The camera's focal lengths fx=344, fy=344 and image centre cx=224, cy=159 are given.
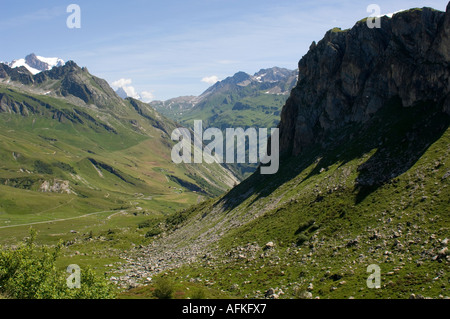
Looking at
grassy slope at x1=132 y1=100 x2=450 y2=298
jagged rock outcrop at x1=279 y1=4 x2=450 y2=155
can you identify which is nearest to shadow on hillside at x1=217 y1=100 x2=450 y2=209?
grassy slope at x1=132 y1=100 x2=450 y2=298

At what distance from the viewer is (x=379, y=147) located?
9150 cm

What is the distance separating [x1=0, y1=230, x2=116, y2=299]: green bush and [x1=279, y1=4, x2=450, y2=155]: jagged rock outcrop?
84.8 metres

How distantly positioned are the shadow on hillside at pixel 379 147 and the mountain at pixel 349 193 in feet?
1.31

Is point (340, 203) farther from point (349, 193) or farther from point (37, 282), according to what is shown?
point (37, 282)

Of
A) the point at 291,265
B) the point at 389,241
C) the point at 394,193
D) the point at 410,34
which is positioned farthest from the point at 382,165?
the point at 410,34

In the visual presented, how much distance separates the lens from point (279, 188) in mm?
115938

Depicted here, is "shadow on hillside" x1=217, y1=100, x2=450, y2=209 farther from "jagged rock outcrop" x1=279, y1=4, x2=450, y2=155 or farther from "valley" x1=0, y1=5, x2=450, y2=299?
"jagged rock outcrop" x1=279, y1=4, x2=450, y2=155

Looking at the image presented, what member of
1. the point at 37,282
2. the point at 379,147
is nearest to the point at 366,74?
the point at 379,147

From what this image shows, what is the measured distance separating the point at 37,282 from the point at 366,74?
11191 centimetres

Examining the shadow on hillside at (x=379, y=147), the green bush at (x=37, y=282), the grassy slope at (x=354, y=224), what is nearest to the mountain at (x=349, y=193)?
the grassy slope at (x=354, y=224)
